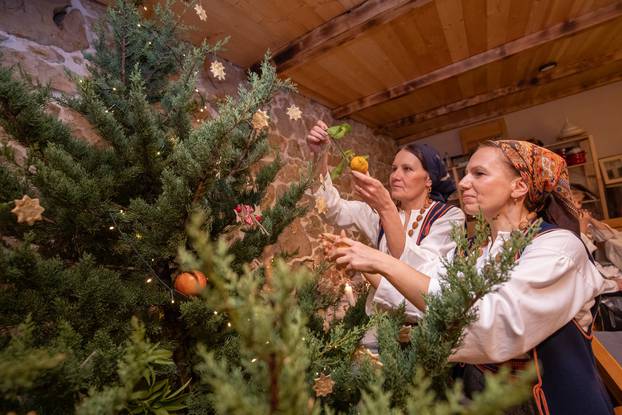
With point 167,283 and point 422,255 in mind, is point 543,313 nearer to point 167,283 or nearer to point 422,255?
point 422,255

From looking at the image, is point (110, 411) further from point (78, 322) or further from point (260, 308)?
point (78, 322)

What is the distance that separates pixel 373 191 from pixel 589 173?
429 centimetres

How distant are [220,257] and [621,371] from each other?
4.43ft

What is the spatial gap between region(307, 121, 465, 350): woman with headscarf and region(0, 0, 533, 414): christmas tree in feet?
0.87

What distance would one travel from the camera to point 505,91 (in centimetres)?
375

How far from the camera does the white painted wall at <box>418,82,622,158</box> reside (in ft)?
13.4

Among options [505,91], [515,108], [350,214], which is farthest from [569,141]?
[350,214]

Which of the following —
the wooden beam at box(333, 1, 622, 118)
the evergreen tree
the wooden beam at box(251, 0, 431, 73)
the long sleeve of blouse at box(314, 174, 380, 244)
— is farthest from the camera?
the wooden beam at box(333, 1, 622, 118)

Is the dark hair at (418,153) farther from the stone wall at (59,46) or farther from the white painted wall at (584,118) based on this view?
the white painted wall at (584,118)

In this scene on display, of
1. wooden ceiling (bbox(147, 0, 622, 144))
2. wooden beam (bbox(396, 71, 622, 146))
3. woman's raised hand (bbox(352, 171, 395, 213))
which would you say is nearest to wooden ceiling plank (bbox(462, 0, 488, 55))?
wooden ceiling (bbox(147, 0, 622, 144))

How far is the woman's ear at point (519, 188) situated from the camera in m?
1.13

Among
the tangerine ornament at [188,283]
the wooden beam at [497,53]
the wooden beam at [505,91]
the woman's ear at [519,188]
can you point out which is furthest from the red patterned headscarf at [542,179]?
the wooden beam at [505,91]

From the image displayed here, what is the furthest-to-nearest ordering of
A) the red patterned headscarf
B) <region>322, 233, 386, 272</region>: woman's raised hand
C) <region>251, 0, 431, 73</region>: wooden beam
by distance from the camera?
<region>251, 0, 431, 73</region>: wooden beam → the red patterned headscarf → <region>322, 233, 386, 272</region>: woman's raised hand

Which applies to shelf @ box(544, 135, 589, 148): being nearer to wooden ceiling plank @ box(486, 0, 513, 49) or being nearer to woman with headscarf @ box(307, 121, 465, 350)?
wooden ceiling plank @ box(486, 0, 513, 49)
